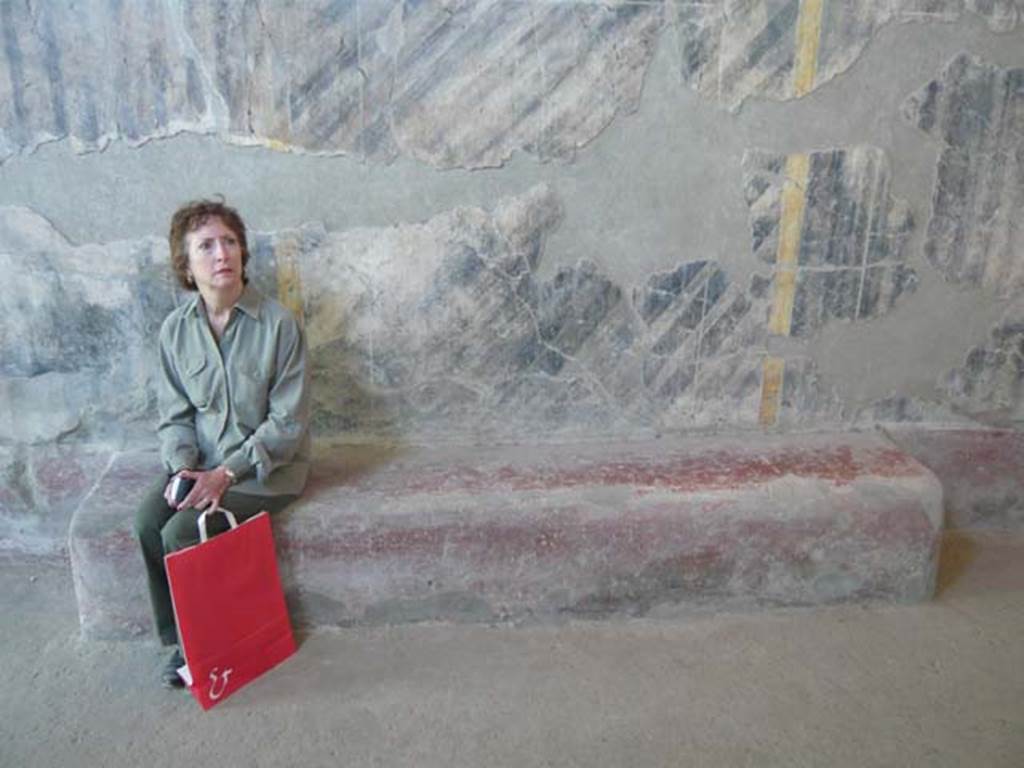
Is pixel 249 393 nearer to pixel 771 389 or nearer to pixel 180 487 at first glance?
pixel 180 487

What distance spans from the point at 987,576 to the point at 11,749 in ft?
7.87

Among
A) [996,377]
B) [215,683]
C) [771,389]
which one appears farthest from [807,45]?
[215,683]

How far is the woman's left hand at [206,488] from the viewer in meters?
1.92

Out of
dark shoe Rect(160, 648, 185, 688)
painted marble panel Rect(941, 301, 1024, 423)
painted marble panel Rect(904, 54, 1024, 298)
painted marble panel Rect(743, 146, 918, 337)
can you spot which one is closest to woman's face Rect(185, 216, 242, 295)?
dark shoe Rect(160, 648, 185, 688)

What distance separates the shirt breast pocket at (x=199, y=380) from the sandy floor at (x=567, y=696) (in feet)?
2.00

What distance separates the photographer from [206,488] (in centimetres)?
193

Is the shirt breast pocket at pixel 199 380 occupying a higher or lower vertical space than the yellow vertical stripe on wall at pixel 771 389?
higher

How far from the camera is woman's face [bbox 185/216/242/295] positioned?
196 cm

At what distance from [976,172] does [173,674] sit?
93.8 inches

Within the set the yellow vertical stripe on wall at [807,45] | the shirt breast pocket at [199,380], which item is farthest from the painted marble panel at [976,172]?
the shirt breast pocket at [199,380]

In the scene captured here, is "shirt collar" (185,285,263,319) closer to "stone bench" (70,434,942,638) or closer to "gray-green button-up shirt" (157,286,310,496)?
"gray-green button-up shirt" (157,286,310,496)

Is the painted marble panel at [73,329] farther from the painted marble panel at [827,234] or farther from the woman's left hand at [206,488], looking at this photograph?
the painted marble panel at [827,234]

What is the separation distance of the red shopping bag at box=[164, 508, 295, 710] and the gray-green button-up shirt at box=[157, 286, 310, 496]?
154 mm

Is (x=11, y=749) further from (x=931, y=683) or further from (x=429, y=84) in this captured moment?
(x=931, y=683)
